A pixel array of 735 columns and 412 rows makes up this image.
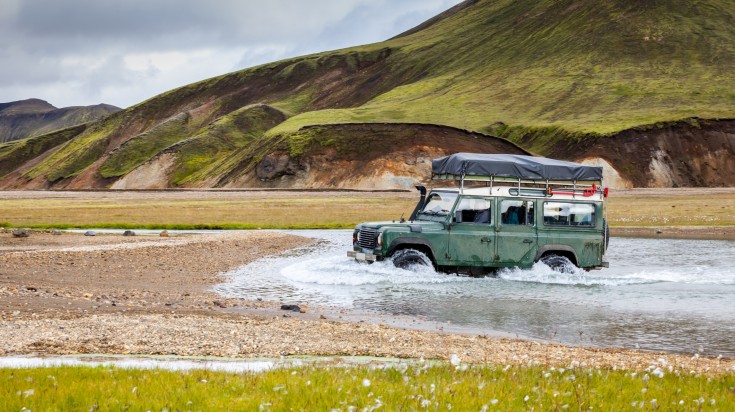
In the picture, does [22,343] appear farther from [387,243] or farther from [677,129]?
[677,129]

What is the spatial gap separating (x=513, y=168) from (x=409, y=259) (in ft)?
14.3

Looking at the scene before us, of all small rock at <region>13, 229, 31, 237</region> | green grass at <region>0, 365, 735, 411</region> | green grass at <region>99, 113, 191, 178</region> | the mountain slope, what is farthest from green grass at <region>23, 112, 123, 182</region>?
green grass at <region>0, 365, 735, 411</region>

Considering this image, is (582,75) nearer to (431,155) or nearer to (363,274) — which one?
(431,155)

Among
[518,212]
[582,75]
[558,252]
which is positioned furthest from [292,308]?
[582,75]

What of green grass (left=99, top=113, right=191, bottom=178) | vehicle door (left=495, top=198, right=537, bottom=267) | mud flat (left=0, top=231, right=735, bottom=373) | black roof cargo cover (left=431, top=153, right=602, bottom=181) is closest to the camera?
mud flat (left=0, top=231, right=735, bottom=373)

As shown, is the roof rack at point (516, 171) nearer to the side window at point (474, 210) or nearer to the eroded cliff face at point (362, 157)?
the side window at point (474, 210)

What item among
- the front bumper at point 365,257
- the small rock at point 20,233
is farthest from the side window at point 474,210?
the small rock at point 20,233

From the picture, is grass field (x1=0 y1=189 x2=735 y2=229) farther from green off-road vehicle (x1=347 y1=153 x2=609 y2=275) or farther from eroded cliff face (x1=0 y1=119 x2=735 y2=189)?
eroded cliff face (x1=0 y1=119 x2=735 y2=189)

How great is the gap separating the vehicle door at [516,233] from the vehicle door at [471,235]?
304mm

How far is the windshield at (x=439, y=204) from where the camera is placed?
23078mm

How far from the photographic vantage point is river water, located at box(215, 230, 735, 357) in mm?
15695

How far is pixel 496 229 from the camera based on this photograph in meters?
22.8

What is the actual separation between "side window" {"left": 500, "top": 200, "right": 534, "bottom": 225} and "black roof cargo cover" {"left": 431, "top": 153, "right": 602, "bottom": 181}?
0.94m

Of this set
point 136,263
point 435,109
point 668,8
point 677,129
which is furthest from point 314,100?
point 136,263
